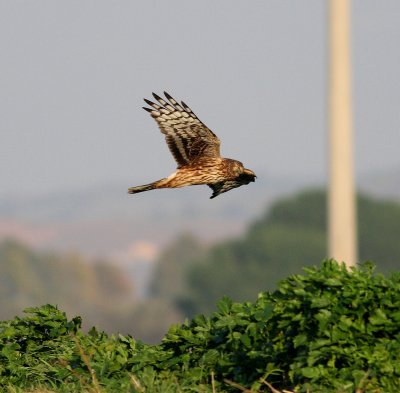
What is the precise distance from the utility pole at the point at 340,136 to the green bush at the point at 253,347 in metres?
6.65

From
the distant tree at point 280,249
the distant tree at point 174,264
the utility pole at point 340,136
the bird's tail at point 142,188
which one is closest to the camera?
the bird's tail at point 142,188

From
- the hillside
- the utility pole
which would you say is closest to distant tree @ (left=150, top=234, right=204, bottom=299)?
the hillside

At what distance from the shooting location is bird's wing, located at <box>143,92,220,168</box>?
1396 cm

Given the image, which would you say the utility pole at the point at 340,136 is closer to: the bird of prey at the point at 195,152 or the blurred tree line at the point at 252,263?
the bird of prey at the point at 195,152

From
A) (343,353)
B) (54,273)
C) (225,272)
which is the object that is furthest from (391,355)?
(54,273)

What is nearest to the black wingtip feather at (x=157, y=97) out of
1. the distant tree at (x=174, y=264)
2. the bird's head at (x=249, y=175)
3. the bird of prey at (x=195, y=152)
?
the bird of prey at (x=195, y=152)

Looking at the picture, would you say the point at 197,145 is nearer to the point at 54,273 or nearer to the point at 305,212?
the point at 305,212

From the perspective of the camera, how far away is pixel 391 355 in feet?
29.9

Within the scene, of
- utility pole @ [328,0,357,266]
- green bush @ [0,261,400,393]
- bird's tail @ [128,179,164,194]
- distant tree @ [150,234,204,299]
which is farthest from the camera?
distant tree @ [150,234,204,299]

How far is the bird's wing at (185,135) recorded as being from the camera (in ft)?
45.8

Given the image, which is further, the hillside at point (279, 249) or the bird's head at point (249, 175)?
the hillside at point (279, 249)

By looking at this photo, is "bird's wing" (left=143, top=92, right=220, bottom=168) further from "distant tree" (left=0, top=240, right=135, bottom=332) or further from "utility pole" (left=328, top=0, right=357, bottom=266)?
"distant tree" (left=0, top=240, right=135, bottom=332)

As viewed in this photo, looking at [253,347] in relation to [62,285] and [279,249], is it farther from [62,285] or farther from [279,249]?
[62,285]

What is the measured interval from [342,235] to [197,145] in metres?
3.88
